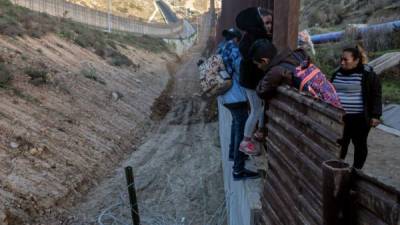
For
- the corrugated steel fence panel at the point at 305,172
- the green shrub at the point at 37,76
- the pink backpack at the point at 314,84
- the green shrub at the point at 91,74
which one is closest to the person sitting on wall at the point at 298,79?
the pink backpack at the point at 314,84

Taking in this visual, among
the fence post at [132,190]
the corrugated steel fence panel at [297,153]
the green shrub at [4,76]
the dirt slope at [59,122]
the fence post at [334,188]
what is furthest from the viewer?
the green shrub at [4,76]

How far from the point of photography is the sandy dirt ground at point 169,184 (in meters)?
8.27

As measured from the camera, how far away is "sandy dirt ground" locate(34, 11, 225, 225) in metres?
8.27

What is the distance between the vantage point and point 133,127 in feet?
49.2

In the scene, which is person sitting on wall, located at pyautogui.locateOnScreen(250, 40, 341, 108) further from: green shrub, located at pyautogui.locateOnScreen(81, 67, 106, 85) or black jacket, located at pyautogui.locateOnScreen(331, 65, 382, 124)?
green shrub, located at pyautogui.locateOnScreen(81, 67, 106, 85)

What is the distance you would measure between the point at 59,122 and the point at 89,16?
24.8 metres

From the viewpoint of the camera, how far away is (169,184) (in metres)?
10.0

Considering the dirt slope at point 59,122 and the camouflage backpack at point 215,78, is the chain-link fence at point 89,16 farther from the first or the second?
the camouflage backpack at point 215,78

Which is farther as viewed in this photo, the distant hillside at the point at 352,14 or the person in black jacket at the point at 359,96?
the distant hillside at the point at 352,14

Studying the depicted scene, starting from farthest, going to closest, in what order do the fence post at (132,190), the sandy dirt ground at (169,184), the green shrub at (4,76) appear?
the green shrub at (4,76) < the sandy dirt ground at (169,184) < the fence post at (132,190)

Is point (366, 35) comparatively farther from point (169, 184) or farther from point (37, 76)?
point (37, 76)

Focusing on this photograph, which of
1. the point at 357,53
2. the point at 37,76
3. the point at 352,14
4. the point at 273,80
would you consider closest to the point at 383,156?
the point at 357,53

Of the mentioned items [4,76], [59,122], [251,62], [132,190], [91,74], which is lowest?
[132,190]

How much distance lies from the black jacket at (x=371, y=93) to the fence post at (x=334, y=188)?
8.95 feet
